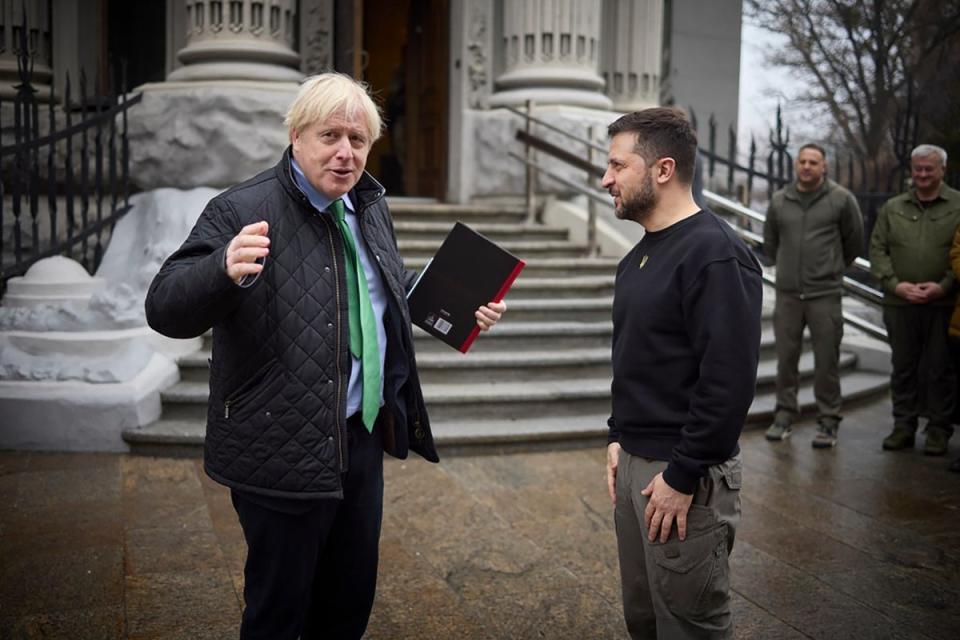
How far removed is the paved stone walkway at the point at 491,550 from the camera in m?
3.59

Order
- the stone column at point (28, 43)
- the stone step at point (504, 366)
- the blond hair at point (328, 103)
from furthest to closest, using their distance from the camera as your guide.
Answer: the stone column at point (28, 43) < the stone step at point (504, 366) < the blond hair at point (328, 103)

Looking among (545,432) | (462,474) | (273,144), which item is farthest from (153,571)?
(273,144)

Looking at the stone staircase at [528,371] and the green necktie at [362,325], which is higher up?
the green necktie at [362,325]

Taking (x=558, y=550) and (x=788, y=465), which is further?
(x=788, y=465)

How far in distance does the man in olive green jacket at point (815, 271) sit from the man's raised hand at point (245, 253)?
501cm

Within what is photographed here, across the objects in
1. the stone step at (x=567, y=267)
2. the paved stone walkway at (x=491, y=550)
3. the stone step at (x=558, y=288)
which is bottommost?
the paved stone walkway at (x=491, y=550)

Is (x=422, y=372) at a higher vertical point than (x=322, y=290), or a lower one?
lower

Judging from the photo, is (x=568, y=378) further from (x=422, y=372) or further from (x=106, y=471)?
(x=106, y=471)

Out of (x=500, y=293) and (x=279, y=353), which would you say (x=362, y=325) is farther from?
(x=500, y=293)

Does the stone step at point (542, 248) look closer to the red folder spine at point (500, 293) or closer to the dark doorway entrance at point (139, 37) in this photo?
the dark doorway entrance at point (139, 37)

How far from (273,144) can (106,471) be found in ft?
12.6

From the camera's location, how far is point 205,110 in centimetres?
829

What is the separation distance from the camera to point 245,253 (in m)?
2.16

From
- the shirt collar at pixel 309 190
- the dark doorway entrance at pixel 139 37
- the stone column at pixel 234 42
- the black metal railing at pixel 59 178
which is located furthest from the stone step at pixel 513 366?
the dark doorway entrance at pixel 139 37
